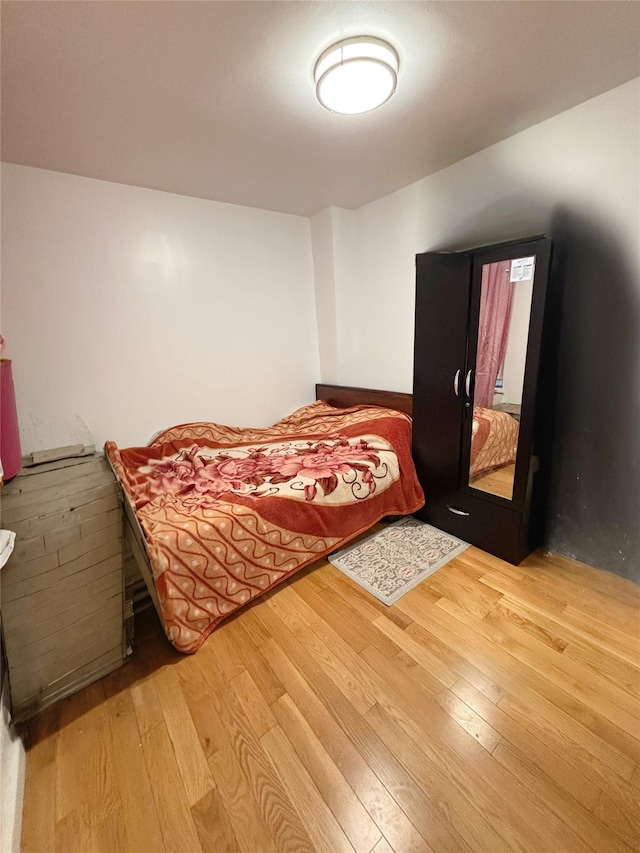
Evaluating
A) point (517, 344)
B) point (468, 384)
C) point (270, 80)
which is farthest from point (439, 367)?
point (270, 80)

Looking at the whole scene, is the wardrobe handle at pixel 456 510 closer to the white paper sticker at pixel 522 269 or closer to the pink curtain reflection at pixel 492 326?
the pink curtain reflection at pixel 492 326

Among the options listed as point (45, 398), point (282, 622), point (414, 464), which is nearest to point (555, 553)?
point (414, 464)

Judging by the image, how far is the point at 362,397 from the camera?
2.99 m

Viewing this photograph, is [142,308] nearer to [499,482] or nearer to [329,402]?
[329,402]

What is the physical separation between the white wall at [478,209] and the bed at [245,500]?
646 mm

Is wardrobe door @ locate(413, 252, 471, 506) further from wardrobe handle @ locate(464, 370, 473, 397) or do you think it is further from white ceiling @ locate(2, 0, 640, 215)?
white ceiling @ locate(2, 0, 640, 215)

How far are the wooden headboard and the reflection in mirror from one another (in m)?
0.60

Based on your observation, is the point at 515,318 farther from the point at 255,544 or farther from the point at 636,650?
the point at 255,544

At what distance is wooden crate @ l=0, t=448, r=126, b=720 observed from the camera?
49.7 inches

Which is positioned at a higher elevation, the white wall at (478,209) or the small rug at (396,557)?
the white wall at (478,209)

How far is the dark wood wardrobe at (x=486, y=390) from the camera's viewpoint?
1824mm

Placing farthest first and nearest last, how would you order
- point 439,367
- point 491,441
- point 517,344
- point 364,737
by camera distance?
point 439,367 → point 491,441 → point 517,344 → point 364,737

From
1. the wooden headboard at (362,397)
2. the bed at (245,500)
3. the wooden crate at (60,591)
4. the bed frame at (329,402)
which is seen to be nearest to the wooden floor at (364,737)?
the wooden crate at (60,591)

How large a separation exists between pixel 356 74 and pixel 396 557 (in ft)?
7.49
